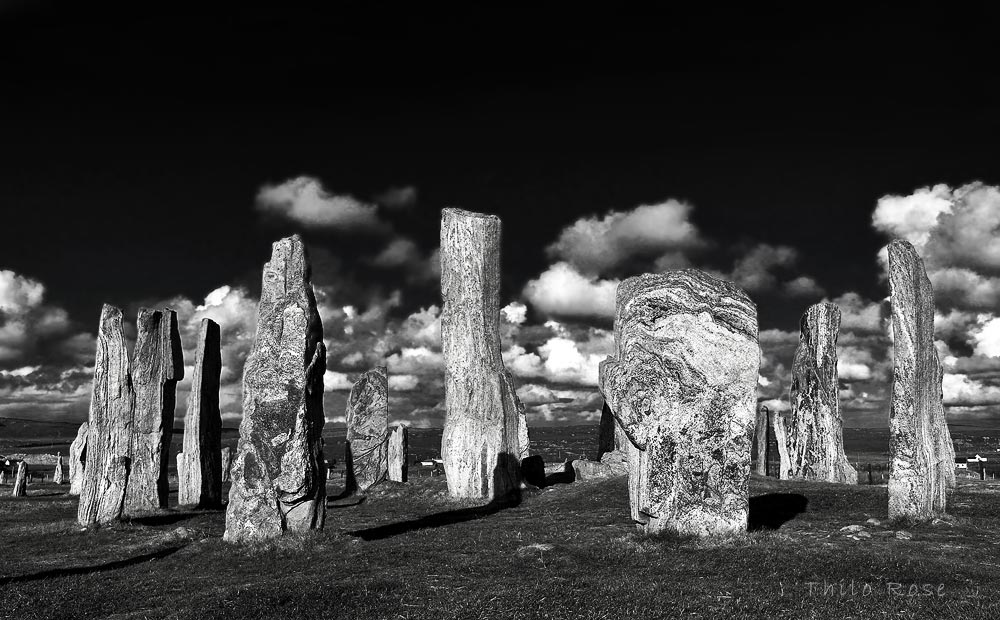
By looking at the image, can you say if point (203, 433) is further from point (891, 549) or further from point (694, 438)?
point (891, 549)

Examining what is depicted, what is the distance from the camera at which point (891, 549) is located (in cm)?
1202

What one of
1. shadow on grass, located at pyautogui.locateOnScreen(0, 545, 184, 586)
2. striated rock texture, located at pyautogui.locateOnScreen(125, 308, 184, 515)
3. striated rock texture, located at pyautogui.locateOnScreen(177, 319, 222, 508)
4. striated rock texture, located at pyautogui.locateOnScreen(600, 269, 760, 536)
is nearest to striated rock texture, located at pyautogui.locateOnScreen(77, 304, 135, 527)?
striated rock texture, located at pyautogui.locateOnScreen(125, 308, 184, 515)

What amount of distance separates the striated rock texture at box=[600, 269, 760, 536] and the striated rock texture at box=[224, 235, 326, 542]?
531 cm

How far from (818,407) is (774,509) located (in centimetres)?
1029

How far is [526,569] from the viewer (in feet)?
36.0

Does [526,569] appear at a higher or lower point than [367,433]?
lower

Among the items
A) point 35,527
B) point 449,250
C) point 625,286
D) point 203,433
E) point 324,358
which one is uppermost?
point 449,250

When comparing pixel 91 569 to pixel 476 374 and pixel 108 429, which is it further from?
pixel 476 374

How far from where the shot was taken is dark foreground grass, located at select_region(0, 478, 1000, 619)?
874 cm

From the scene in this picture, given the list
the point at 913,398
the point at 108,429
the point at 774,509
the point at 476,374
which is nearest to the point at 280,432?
the point at 108,429

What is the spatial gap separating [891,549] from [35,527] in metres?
17.4

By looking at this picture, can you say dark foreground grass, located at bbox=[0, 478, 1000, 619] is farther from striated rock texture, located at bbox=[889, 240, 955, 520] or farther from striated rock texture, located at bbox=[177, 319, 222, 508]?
striated rock texture, located at bbox=[177, 319, 222, 508]

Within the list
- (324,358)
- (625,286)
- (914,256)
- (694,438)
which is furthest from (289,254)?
(914,256)

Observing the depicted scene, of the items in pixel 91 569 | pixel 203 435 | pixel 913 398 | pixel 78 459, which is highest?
pixel 913 398
